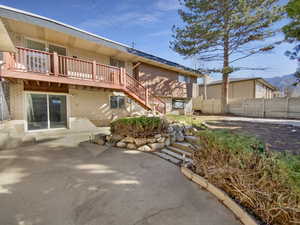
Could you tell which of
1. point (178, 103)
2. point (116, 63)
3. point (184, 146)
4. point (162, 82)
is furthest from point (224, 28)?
point (184, 146)

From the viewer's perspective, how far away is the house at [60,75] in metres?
6.04

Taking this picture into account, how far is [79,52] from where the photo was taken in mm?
8938

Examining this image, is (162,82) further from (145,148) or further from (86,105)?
(145,148)

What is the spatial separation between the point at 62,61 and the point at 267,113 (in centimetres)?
1722

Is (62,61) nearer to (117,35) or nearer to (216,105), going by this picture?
(117,35)

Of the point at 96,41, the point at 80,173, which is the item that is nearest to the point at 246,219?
the point at 80,173

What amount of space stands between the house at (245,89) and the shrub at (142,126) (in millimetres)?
19464

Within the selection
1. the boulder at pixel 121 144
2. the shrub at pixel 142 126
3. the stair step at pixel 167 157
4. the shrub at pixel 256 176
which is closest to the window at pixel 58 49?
the shrub at pixel 142 126


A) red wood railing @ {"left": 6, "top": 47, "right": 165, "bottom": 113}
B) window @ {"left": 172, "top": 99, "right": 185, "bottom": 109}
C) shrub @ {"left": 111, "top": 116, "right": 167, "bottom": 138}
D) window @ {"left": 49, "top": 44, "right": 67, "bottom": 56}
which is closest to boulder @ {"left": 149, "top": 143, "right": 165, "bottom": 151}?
shrub @ {"left": 111, "top": 116, "right": 167, "bottom": 138}

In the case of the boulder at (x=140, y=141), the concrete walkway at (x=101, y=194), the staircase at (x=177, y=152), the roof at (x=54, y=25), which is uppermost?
the roof at (x=54, y=25)

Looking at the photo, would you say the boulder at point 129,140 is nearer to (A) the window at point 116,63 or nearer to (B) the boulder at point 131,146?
(B) the boulder at point 131,146

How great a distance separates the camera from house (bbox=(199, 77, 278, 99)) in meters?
20.1

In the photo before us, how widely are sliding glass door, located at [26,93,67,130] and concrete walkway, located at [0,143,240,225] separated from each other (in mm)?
3401

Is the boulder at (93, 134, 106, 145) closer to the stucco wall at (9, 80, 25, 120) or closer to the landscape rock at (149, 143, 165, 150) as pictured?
the landscape rock at (149, 143, 165, 150)
